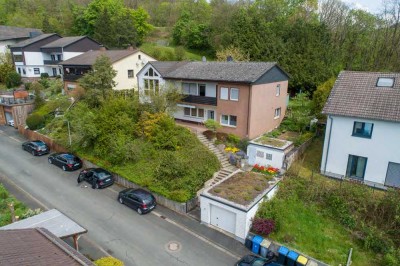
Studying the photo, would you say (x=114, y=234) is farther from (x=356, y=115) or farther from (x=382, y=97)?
(x=382, y=97)

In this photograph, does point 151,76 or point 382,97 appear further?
point 151,76

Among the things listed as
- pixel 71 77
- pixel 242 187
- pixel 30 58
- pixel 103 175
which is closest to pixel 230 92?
pixel 242 187

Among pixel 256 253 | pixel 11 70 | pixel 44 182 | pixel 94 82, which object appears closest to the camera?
pixel 256 253

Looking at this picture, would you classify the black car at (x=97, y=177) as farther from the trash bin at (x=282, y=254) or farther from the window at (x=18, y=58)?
the window at (x=18, y=58)

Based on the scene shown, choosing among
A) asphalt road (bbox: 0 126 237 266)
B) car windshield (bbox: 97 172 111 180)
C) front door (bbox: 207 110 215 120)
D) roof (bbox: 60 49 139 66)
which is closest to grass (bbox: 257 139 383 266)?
asphalt road (bbox: 0 126 237 266)

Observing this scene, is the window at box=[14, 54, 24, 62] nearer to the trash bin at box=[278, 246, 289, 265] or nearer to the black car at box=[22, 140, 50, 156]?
the black car at box=[22, 140, 50, 156]

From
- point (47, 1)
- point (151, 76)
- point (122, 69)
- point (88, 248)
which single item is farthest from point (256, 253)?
point (47, 1)
